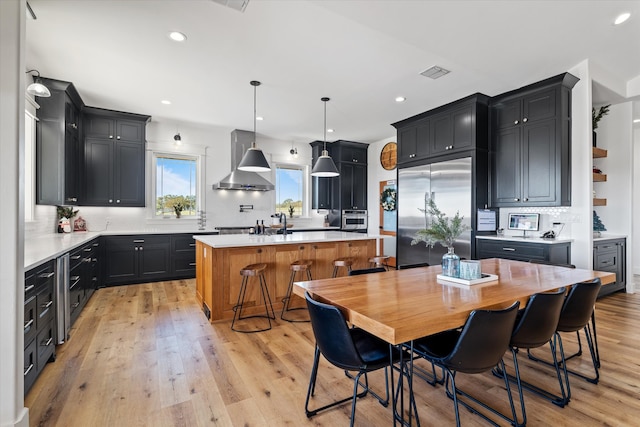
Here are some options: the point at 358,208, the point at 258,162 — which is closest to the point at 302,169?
the point at 358,208

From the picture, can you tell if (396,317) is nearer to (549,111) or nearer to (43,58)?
(549,111)

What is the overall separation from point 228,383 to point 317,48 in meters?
3.15

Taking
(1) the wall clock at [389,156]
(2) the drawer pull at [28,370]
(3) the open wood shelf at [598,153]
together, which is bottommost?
Answer: (2) the drawer pull at [28,370]

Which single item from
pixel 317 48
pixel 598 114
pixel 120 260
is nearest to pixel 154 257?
pixel 120 260

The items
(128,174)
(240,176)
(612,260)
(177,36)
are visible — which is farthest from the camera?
(240,176)

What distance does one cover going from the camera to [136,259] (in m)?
5.28

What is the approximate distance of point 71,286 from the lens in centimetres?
323

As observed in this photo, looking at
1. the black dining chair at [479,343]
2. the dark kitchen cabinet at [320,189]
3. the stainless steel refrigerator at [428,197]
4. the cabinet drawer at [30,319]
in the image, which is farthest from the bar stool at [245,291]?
the dark kitchen cabinet at [320,189]

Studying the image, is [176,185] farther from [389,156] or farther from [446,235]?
[446,235]

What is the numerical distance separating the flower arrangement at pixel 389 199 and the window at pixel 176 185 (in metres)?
4.02

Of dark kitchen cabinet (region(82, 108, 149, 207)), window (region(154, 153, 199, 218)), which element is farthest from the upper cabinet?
dark kitchen cabinet (region(82, 108, 149, 207))

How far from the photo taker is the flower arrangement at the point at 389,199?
7082 millimetres

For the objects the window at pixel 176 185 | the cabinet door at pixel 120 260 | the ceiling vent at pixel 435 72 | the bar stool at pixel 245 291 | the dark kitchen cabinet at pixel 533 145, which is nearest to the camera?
the bar stool at pixel 245 291

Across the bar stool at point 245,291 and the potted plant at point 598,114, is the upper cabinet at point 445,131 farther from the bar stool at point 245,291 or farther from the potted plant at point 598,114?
the bar stool at point 245,291
